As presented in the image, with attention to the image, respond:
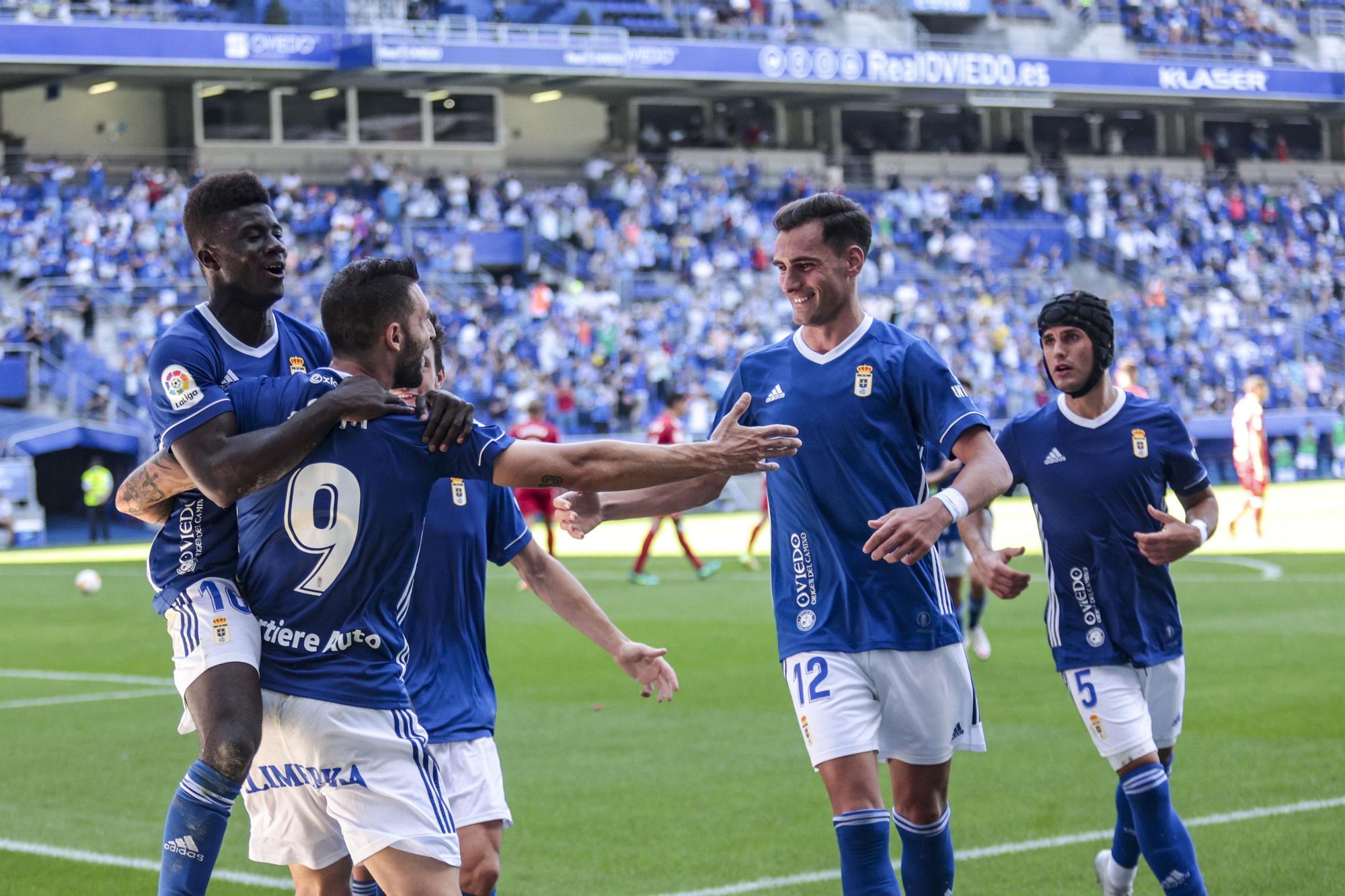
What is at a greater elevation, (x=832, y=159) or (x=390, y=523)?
(x=832, y=159)

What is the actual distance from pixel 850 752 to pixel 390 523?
71.9 inches

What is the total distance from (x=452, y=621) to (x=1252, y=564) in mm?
18394

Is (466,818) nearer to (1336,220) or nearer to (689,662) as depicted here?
(689,662)

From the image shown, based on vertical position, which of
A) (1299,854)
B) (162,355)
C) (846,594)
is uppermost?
(162,355)

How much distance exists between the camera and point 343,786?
4.28 m

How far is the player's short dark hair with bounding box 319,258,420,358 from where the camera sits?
14.5 ft

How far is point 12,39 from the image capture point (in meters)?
36.4

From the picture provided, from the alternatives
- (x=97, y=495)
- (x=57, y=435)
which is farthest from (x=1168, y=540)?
(x=57, y=435)

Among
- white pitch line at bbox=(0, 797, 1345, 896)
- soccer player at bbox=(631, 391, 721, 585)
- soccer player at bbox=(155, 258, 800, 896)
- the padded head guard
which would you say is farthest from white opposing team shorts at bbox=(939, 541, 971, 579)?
soccer player at bbox=(155, 258, 800, 896)

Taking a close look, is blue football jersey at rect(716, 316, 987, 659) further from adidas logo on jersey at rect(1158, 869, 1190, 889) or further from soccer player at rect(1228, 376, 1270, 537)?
soccer player at rect(1228, 376, 1270, 537)

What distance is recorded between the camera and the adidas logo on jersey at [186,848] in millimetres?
4555

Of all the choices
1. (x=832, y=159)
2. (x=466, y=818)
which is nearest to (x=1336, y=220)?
(x=832, y=159)

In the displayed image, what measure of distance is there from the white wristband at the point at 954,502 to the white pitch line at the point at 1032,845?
208 centimetres

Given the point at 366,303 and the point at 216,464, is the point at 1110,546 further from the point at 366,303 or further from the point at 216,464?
the point at 216,464
